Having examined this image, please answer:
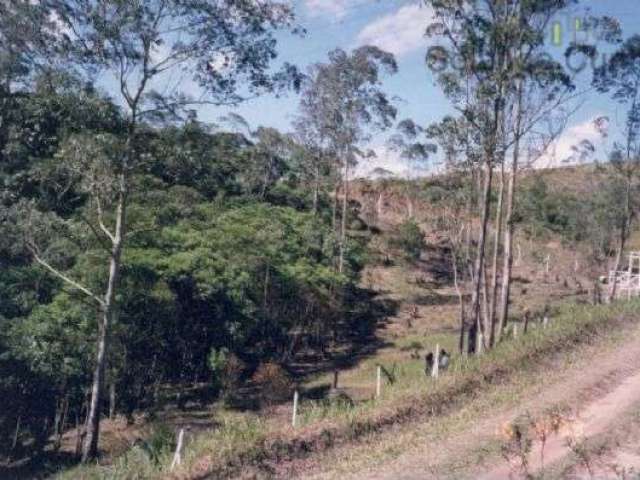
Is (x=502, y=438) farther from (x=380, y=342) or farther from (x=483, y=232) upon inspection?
(x=380, y=342)

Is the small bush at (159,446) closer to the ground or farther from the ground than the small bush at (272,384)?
farther from the ground

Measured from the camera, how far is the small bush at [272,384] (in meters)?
22.8

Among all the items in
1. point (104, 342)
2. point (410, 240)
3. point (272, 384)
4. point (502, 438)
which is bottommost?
point (272, 384)

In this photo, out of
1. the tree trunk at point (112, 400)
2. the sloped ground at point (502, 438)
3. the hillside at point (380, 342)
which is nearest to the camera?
the sloped ground at point (502, 438)

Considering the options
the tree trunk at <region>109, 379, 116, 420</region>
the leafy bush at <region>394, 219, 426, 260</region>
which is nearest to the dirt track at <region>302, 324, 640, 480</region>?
the tree trunk at <region>109, 379, 116, 420</region>

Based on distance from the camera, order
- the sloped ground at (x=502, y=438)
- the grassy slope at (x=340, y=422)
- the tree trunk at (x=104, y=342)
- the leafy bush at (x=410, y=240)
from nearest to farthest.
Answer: the sloped ground at (x=502, y=438), the grassy slope at (x=340, y=422), the tree trunk at (x=104, y=342), the leafy bush at (x=410, y=240)

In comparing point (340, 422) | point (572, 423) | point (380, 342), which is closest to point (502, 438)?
point (572, 423)

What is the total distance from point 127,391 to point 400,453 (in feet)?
42.2

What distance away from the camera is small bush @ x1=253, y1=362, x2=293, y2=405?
2278cm

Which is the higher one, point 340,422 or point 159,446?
point 340,422

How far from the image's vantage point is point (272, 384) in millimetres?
23016

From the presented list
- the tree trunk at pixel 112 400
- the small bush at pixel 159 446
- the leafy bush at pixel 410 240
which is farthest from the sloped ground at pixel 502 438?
the leafy bush at pixel 410 240

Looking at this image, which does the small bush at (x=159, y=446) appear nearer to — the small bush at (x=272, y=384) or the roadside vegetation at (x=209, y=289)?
the roadside vegetation at (x=209, y=289)

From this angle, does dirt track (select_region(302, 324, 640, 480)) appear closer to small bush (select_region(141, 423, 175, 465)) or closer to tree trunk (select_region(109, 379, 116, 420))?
small bush (select_region(141, 423, 175, 465))
